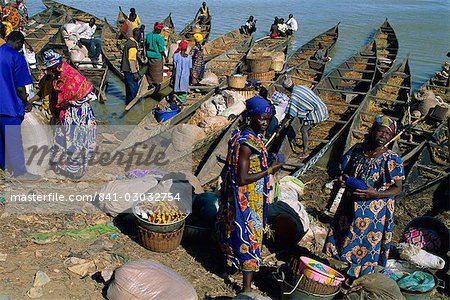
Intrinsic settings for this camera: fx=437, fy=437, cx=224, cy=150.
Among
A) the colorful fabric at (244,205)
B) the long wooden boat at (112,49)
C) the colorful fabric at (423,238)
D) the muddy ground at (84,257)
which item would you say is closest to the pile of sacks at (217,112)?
the muddy ground at (84,257)

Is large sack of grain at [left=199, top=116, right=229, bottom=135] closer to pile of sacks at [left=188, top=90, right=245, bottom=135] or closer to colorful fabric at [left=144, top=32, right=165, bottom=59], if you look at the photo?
pile of sacks at [left=188, top=90, right=245, bottom=135]

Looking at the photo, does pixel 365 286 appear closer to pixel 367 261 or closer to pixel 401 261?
pixel 367 261

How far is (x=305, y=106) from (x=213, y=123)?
163cm

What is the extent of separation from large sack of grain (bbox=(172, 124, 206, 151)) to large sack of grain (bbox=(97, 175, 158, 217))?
81.4 inches

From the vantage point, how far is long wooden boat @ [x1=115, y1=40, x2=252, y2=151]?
23.8 feet

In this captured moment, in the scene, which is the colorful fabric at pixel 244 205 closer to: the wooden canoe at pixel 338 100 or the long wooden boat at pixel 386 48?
the wooden canoe at pixel 338 100

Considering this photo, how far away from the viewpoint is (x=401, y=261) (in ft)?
13.9

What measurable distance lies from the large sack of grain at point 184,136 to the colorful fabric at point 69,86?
7.17 feet

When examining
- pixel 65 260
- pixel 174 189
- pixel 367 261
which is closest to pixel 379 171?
pixel 367 261

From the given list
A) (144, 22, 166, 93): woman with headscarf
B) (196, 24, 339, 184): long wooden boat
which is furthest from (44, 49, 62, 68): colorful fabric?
(144, 22, 166, 93): woman with headscarf

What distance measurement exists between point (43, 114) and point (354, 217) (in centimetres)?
400

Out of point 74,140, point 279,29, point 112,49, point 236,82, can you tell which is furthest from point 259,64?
point 279,29

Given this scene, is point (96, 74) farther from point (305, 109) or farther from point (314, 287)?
point (314, 287)

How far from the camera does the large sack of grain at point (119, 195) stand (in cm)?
471
